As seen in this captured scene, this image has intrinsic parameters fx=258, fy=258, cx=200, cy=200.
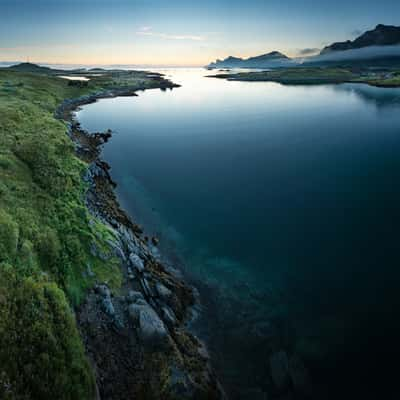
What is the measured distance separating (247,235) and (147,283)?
14181 millimetres

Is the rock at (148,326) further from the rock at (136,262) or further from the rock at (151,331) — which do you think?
the rock at (136,262)

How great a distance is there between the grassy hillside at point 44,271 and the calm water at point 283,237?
8507 mm

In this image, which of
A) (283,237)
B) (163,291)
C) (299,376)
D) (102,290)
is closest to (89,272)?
(102,290)

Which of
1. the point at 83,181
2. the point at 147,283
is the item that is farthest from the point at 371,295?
the point at 83,181

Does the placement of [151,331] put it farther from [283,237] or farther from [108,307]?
[283,237]

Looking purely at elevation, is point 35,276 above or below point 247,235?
above

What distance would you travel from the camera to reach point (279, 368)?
15594 mm

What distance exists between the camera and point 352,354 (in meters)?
16.4

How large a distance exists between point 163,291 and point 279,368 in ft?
28.4

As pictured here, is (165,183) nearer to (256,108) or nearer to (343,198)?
(343,198)

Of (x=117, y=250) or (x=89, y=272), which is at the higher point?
(x=89, y=272)

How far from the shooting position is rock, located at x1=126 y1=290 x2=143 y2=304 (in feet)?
51.6

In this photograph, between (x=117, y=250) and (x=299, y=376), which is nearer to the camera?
(x=299, y=376)

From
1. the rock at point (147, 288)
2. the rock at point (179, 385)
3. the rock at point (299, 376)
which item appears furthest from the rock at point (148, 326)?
the rock at point (299, 376)
